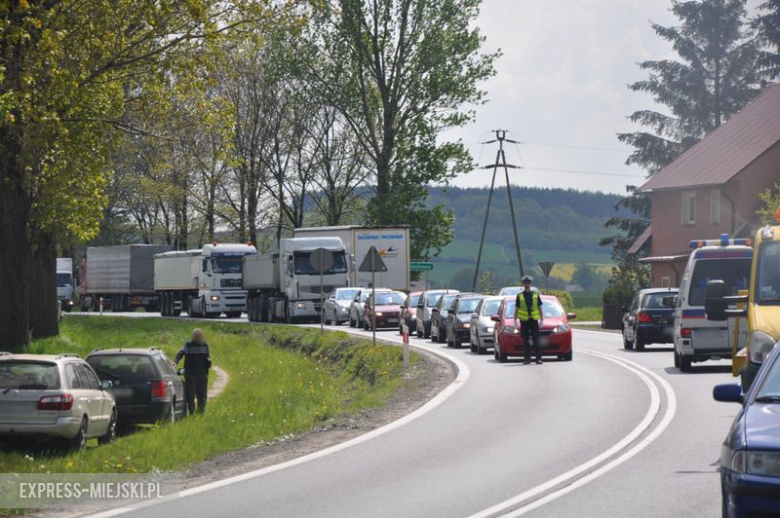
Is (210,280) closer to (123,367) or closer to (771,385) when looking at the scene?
(123,367)

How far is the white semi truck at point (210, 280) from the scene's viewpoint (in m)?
63.2

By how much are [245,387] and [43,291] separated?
7606mm

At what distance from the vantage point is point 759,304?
15.0 meters

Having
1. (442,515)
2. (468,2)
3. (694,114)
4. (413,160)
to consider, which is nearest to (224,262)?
(413,160)

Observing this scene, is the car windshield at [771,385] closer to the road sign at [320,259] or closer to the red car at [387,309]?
the road sign at [320,259]

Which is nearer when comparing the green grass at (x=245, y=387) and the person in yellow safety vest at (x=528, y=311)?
the green grass at (x=245, y=387)

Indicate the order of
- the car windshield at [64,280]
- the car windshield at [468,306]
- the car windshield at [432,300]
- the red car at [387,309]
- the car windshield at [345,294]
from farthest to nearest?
the car windshield at [64,280] < the car windshield at [345,294] < the red car at [387,309] < the car windshield at [432,300] < the car windshield at [468,306]

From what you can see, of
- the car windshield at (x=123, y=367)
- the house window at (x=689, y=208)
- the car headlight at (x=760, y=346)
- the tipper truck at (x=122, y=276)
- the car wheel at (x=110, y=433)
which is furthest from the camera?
the tipper truck at (x=122, y=276)

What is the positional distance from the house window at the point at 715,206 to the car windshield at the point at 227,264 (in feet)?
67.9

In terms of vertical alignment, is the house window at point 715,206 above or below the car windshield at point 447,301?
above

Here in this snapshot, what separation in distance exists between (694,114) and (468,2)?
24.5 metres

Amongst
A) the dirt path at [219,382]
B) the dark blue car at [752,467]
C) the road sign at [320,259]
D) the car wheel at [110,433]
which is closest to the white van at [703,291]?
the car wheel at [110,433]

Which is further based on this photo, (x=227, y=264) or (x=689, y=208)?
(x=227, y=264)

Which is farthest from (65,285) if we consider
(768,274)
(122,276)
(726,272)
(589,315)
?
(768,274)
